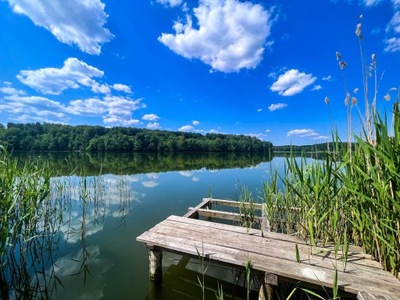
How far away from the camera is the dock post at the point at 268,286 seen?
2.21 metres

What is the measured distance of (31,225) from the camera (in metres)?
3.55

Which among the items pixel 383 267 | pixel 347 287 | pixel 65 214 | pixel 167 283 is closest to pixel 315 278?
pixel 347 287

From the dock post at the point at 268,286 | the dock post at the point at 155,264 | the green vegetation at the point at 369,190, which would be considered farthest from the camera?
the dock post at the point at 155,264

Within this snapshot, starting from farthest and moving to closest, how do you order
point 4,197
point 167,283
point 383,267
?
point 167,283, point 4,197, point 383,267

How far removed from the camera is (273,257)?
2.48m

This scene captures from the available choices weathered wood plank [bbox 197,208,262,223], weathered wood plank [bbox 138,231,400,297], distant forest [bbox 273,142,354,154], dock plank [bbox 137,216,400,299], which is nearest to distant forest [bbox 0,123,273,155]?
weathered wood plank [bbox 197,208,262,223]

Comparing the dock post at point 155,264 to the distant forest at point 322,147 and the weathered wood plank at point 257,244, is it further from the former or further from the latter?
the distant forest at point 322,147

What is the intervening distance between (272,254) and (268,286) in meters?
0.37

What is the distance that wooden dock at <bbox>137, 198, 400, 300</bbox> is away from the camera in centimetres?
198

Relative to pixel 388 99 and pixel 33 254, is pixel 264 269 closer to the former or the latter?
pixel 388 99

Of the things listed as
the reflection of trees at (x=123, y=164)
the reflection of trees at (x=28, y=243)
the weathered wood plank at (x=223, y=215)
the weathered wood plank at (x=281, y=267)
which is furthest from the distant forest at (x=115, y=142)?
the weathered wood plank at (x=281, y=267)

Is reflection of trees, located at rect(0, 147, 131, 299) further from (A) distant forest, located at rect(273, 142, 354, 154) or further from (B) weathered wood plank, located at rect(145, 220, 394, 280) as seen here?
(A) distant forest, located at rect(273, 142, 354, 154)

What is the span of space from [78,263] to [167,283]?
6.07 ft

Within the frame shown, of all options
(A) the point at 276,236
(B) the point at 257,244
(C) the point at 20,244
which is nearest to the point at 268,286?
(B) the point at 257,244
